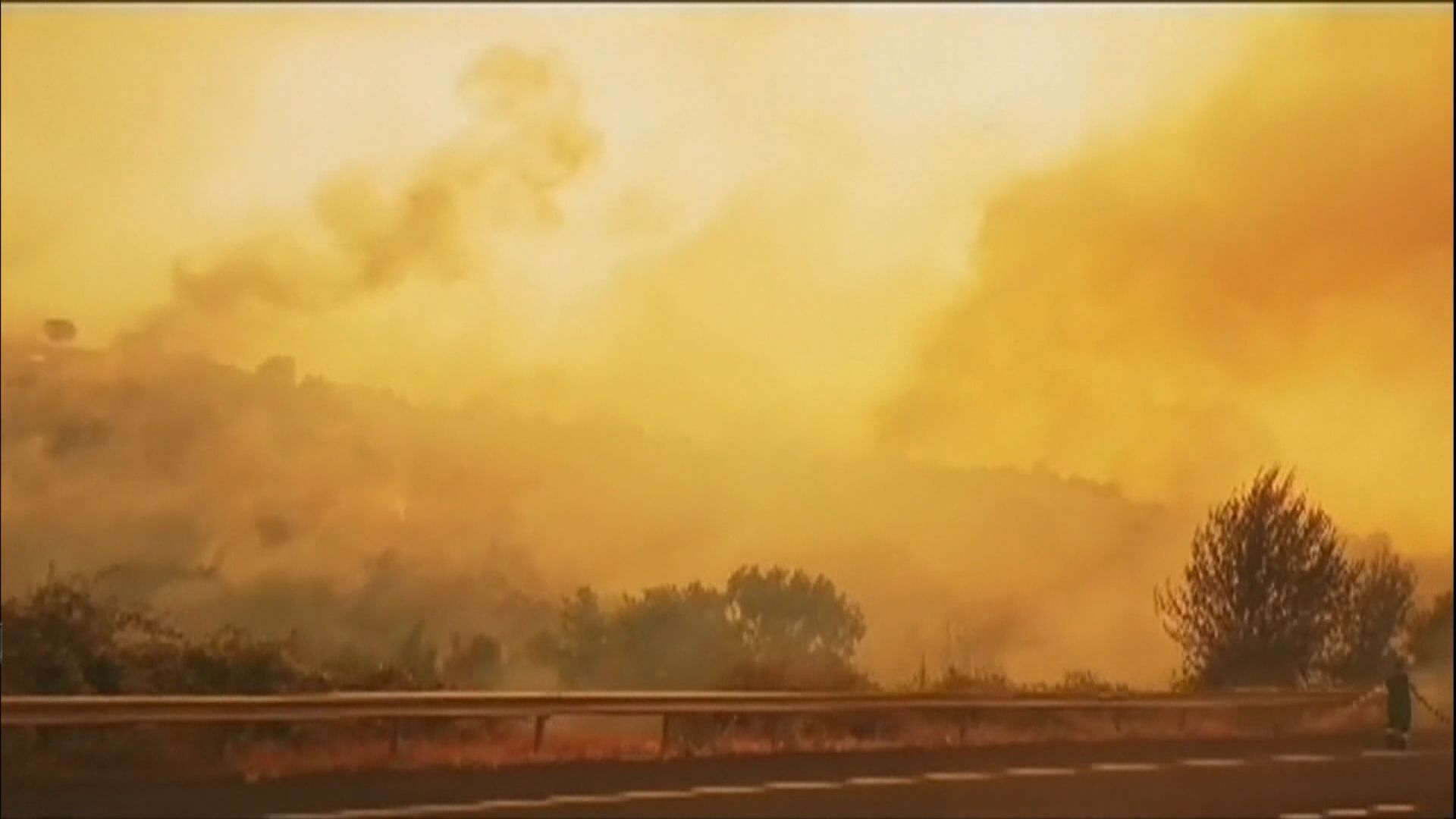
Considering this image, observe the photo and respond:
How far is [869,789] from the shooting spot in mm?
17312

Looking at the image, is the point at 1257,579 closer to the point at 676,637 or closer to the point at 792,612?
the point at 792,612

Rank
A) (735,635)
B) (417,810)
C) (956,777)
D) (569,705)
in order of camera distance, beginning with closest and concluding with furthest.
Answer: (569,705) → (735,635) → (417,810) → (956,777)

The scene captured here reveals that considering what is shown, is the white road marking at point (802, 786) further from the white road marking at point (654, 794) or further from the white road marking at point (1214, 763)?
the white road marking at point (1214, 763)

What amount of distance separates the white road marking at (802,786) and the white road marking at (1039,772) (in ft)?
5.68

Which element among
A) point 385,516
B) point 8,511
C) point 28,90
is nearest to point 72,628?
point 8,511

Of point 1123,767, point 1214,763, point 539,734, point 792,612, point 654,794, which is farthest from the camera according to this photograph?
point 1214,763

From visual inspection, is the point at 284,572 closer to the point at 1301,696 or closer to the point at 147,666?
the point at 147,666

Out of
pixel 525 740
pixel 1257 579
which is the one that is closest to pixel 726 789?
pixel 525 740

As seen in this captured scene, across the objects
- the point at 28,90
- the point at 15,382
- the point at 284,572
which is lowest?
the point at 284,572

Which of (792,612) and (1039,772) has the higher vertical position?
(792,612)

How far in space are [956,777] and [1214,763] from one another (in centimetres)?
360

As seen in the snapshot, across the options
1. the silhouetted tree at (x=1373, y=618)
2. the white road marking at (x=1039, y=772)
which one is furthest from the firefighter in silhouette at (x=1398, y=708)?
the white road marking at (x=1039, y=772)

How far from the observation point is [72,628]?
11.6 metres

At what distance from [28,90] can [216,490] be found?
2.30m
